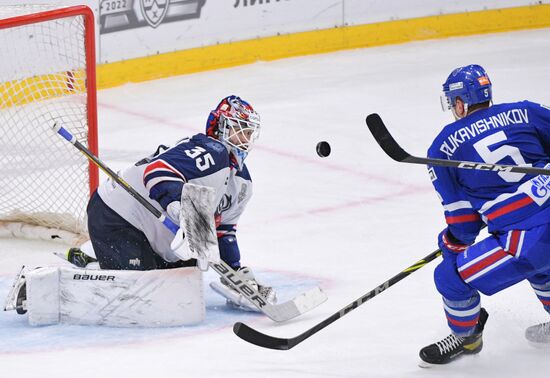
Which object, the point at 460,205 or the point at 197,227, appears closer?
the point at 460,205

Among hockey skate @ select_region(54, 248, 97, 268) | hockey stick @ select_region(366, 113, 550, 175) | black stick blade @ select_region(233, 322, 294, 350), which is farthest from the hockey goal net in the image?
hockey stick @ select_region(366, 113, 550, 175)

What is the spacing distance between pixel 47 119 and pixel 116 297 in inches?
78.0

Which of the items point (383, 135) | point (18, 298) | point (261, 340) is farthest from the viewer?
point (18, 298)

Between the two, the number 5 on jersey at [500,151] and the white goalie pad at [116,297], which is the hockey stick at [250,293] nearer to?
the white goalie pad at [116,297]

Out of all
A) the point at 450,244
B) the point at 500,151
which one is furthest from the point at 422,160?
the point at 450,244

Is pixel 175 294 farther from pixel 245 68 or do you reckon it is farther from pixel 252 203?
pixel 245 68

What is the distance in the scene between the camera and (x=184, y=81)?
784 centimetres

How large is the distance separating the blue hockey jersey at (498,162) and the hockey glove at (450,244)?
2.1 inches

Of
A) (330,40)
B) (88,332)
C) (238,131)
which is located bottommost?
(88,332)

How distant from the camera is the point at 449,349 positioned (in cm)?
345

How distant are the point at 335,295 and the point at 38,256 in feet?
4.46

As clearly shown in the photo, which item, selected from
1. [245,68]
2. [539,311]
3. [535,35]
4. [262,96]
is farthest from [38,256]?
[535,35]

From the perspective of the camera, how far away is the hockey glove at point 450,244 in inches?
134

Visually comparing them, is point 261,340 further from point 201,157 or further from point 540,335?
point 540,335
